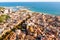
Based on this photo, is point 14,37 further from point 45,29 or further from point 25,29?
point 45,29

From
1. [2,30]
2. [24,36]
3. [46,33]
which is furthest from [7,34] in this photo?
[46,33]

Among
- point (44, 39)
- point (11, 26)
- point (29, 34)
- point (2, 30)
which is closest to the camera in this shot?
point (44, 39)

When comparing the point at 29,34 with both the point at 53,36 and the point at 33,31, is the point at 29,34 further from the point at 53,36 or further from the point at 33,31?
the point at 53,36

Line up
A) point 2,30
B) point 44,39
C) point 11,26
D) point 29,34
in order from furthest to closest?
1. point 11,26
2. point 2,30
3. point 29,34
4. point 44,39

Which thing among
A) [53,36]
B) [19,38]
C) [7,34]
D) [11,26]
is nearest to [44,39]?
[53,36]

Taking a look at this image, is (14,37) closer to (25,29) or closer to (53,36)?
(25,29)

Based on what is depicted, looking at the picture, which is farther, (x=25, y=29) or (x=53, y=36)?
(x=25, y=29)

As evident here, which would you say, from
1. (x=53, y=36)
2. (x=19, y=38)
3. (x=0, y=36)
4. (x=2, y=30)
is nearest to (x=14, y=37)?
(x=19, y=38)

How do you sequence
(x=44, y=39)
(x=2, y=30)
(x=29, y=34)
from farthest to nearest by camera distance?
(x=2, y=30)
(x=29, y=34)
(x=44, y=39)

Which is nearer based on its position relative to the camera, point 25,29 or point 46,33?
point 46,33
